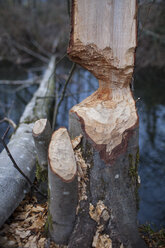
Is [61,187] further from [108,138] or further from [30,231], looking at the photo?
[30,231]

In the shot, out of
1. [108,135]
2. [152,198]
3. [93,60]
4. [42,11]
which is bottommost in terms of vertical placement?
[152,198]

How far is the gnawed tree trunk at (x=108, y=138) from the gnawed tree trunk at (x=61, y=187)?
0.08m

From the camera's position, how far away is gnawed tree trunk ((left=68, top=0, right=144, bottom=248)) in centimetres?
141

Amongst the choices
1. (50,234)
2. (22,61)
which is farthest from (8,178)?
(22,61)

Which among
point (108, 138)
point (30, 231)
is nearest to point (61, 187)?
point (108, 138)

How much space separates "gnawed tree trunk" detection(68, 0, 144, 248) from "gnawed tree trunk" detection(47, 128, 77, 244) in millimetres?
79

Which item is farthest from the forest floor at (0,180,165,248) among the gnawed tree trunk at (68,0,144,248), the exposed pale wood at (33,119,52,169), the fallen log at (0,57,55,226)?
the exposed pale wood at (33,119,52,169)

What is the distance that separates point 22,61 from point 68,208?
9423 millimetres

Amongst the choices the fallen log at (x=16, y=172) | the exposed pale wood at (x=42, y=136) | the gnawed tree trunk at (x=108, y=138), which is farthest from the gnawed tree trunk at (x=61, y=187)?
the fallen log at (x=16, y=172)

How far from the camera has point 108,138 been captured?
1.41 metres

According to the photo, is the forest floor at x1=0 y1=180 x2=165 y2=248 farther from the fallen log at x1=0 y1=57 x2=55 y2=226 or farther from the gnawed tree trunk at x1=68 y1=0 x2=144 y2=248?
the gnawed tree trunk at x1=68 y1=0 x2=144 y2=248

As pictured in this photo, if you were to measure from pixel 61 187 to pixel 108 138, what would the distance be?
1.32 feet

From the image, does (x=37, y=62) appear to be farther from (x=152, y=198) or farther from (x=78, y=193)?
(x=78, y=193)

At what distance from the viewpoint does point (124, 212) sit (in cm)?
147
